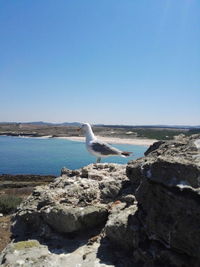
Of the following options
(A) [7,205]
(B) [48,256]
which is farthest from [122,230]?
(A) [7,205]

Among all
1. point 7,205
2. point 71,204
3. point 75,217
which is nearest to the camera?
point 75,217

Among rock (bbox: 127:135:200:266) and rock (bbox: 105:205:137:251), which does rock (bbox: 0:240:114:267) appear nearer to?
rock (bbox: 105:205:137:251)

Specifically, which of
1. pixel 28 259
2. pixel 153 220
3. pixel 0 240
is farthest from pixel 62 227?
pixel 0 240

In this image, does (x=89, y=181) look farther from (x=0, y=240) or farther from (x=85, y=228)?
(x=0, y=240)

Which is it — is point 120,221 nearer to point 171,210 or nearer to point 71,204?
point 171,210

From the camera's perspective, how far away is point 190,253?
356cm

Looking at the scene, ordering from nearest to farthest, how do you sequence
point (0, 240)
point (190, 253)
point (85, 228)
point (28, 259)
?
point (190, 253)
point (28, 259)
point (85, 228)
point (0, 240)

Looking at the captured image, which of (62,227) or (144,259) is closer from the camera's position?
(144,259)

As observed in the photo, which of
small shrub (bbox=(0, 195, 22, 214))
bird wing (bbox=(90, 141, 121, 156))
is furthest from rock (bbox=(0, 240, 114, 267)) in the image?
small shrub (bbox=(0, 195, 22, 214))

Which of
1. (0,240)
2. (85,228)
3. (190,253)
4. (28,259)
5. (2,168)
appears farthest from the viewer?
(2,168)

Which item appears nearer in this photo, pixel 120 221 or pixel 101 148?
pixel 120 221

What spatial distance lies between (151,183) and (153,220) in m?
0.44

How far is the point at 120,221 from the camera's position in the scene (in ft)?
14.6

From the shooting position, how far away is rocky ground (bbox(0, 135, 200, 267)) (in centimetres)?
367
